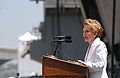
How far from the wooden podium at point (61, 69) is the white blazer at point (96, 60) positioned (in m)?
0.10

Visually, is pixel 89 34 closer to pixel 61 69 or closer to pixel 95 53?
pixel 95 53

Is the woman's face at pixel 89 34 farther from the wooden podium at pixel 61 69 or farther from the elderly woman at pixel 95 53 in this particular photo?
the wooden podium at pixel 61 69

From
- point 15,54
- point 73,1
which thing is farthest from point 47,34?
point 15,54

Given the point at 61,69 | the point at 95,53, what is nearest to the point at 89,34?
the point at 95,53

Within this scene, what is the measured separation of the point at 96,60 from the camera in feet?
8.43

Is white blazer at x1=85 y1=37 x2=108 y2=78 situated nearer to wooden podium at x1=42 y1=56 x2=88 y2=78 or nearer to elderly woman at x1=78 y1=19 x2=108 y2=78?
elderly woman at x1=78 y1=19 x2=108 y2=78

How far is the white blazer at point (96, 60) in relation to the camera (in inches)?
100

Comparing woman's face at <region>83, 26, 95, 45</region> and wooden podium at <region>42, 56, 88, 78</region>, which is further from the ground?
woman's face at <region>83, 26, 95, 45</region>

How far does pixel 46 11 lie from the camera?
22.9 metres

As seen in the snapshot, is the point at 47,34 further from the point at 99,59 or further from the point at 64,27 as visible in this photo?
the point at 99,59

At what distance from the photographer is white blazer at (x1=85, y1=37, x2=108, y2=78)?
2.55 m

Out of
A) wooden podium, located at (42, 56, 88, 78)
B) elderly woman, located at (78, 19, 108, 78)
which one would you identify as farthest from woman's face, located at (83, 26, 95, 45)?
wooden podium, located at (42, 56, 88, 78)

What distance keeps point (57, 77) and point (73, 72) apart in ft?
0.55

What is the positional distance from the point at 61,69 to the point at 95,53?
0.35m
